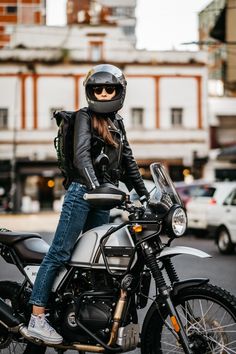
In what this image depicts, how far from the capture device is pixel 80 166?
16.2 feet

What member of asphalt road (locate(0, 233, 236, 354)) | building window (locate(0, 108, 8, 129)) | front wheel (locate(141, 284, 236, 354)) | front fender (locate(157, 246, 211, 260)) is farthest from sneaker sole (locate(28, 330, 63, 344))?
building window (locate(0, 108, 8, 129))

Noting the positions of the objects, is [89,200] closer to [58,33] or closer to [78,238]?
[78,238]

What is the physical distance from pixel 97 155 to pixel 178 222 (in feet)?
2.50

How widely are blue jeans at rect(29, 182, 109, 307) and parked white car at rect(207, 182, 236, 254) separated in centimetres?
1157

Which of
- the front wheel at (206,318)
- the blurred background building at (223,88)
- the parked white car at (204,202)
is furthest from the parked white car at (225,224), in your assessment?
the blurred background building at (223,88)

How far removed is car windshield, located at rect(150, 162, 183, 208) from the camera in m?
4.82

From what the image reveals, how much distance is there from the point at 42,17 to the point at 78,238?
231 ft

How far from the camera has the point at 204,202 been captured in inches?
830

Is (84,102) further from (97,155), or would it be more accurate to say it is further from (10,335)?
(97,155)

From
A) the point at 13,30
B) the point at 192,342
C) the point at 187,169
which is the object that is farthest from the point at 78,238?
the point at 13,30

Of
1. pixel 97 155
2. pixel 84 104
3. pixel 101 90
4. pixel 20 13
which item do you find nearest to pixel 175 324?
pixel 97 155

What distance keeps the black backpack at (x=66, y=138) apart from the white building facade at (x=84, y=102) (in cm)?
4412

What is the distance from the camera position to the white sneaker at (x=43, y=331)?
16.4 feet

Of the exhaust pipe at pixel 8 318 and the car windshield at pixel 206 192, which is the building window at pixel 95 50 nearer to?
the car windshield at pixel 206 192
